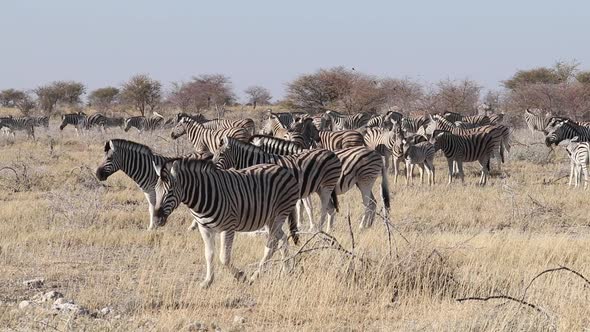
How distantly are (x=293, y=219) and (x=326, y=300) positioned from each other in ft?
5.90

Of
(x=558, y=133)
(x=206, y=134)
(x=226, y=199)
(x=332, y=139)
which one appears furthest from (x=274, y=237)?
(x=558, y=133)

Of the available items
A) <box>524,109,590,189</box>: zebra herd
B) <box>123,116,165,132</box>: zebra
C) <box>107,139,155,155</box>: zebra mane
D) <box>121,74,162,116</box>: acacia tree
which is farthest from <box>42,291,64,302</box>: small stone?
<box>121,74,162,116</box>: acacia tree

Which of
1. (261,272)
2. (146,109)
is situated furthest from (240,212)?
(146,109)

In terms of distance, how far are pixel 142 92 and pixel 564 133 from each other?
3580 cm

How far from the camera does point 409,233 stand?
10055mm

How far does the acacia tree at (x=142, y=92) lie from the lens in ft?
165

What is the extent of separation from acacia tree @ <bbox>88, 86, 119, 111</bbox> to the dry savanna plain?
4877 centimetres

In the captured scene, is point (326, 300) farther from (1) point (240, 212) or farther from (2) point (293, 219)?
(2) point (293, 219)

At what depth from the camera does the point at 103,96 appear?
61.1 metres

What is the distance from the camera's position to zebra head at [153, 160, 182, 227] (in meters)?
6.58

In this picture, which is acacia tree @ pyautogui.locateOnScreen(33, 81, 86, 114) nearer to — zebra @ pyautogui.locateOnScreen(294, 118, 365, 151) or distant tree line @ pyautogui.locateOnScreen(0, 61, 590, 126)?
distant tree line @ pyautogui.locateOnScreen(0, 61, 590, 126)

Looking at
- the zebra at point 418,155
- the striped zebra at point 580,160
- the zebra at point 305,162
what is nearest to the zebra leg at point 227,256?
the zebra at point 305,162

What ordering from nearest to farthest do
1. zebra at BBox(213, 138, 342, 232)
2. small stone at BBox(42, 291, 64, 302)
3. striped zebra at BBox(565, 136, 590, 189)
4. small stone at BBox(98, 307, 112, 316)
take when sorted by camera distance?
1. small stone at BBox(98, 307, 112, 316)
2. small stone at BBox(42, 291, 64, 302)
3. zebra at BBox(213, 138, 342, 232)
4. striped zebra at BBox(565, 136, 590, 189)

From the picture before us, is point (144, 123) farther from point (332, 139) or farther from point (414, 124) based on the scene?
point (332, 139)
